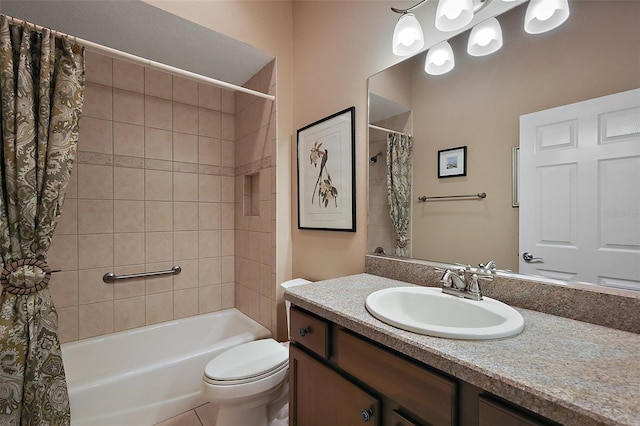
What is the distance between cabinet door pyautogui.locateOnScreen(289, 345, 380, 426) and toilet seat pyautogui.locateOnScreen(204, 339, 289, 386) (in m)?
0.33

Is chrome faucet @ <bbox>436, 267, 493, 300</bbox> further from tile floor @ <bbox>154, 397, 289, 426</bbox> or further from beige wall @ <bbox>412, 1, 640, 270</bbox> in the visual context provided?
tile floor @ <bbox>154, 397, 289, 426</bbox>

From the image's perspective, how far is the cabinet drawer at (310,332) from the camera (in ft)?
3.22

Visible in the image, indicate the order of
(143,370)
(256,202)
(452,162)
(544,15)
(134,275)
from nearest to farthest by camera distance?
1. (544,15)
2. (452,162)
3. (143,370)
4. (134,275)
5. (256,202)

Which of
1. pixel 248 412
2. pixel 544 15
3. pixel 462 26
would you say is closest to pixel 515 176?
pixel 544 15

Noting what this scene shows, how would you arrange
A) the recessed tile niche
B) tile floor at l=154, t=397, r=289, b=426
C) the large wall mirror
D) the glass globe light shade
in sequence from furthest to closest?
the recessed tile niche < tile floor at l=154, t=397, r=289, b=426 < the glass globe light shade < the large wall mirror

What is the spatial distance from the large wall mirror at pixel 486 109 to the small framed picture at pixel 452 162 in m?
0.02

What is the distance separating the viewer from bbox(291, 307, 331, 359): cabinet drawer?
3.22ft

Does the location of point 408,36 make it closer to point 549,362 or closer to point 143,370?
point 549,362

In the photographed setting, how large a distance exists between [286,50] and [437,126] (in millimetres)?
1409

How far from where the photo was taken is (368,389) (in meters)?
0.84

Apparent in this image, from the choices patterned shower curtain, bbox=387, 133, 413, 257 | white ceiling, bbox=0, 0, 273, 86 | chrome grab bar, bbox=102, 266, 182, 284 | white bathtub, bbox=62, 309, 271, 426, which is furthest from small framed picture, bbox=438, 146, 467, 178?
chrome grab bar, bbox=102, 266, 182, 284

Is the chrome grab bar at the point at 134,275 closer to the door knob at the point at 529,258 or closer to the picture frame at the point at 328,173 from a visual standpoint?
the picture frame at the point at 328,173

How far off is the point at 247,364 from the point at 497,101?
1.69 meters

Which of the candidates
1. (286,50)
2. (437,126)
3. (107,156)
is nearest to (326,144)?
(437,126)
